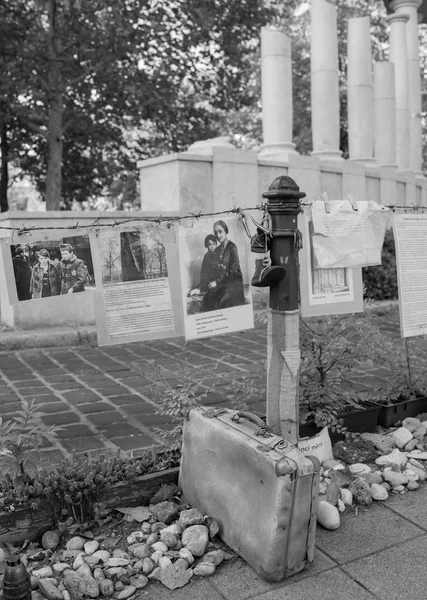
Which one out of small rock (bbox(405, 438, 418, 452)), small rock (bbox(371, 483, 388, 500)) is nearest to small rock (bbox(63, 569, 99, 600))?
small rock (bbox(371, 483, 388, 500))

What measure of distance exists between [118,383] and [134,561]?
3.01 metres

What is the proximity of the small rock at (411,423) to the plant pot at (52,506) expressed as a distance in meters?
1.71

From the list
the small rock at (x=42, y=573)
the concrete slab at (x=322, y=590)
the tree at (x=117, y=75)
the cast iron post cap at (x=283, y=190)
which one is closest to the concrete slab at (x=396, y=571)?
the concrete slab at (x=322, y=590)

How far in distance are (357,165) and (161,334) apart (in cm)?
907

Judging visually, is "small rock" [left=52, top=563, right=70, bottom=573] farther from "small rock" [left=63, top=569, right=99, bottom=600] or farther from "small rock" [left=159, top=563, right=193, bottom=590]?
"small rock" [left=159, top=563, right=193, bottom=590]

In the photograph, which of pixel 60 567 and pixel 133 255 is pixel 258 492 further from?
pixel 133 255

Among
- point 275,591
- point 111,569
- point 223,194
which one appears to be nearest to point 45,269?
point 111,569

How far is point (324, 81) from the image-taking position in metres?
11.8

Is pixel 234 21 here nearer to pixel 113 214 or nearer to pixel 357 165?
pixel 357 165

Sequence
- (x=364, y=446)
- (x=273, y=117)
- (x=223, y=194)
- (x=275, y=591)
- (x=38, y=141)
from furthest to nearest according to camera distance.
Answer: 1. (x=38, y=141)
2. (x=273, y=117)
3. (x=223, y=194)
4. (x=364, y=446)
5. (x=275, y=591)

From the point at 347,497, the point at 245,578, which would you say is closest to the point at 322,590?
the point at 245,578

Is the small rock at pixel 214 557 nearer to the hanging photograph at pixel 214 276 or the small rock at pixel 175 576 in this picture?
the small rock at pixel 175 576

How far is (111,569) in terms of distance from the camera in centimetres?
262

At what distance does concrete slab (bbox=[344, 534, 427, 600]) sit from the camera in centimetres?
250
